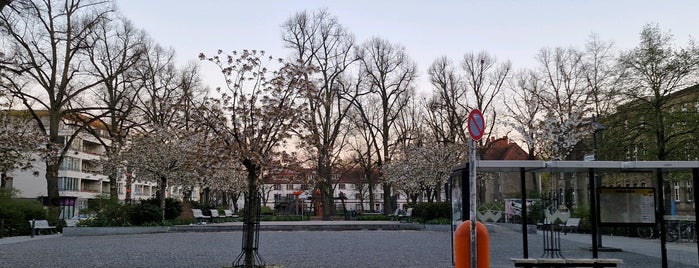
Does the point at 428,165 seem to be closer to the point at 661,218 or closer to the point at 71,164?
the point at 661,218

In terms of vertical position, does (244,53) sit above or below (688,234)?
above

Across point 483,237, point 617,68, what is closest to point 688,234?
point 483,237

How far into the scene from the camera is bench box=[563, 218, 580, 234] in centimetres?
1452

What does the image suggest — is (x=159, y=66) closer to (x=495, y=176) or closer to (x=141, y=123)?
(x=141, y=123)

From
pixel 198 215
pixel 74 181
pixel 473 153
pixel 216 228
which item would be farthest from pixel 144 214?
pixel 74 181

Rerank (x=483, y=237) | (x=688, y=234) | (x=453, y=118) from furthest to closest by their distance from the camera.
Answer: (x=453, y=118), (x=688, y=234), (x=483, y=237)

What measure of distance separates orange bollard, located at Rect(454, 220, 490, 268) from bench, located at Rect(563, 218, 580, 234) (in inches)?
190

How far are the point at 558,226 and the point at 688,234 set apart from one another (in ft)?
8.05

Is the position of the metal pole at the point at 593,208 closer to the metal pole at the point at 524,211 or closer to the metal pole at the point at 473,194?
the metal pole at the point at 524,211

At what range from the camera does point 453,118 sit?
160 feet

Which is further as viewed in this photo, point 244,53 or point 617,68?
point 617,68

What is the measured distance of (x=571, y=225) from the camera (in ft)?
49.6

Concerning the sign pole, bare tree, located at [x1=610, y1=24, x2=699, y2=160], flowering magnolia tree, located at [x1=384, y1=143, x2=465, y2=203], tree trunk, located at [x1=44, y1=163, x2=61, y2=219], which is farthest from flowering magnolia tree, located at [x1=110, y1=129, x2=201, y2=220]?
the sign pole

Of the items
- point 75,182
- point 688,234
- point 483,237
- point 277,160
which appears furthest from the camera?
point 75,182
